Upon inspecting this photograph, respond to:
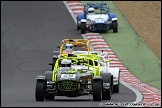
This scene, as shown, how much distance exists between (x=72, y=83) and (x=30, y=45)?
14.9 m

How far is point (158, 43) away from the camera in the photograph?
36188mm

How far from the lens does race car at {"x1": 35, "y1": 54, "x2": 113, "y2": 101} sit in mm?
20859

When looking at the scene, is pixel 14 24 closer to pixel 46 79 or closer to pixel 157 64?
pixel 157 64

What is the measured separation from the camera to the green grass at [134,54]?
2989 cm

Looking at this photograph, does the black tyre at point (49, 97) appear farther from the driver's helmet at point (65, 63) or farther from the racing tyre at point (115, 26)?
the racing tyre at point (115, 26)

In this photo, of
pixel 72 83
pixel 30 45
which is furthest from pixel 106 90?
pixel 30 45

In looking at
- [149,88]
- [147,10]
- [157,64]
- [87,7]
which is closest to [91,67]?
[149,88]

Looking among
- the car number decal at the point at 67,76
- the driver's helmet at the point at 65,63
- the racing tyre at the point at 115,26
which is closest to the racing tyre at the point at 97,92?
the car number decal at the point at 67,76

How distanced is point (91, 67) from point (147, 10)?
71.0 feet

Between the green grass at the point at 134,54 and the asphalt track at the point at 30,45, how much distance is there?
202cm

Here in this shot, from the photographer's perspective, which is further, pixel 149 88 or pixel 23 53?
pixel 23 53

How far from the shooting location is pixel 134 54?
34375 mm

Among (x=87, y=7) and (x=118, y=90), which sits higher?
(x=87, y=7)

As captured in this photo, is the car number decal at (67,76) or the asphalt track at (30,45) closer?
the car number decal at (67,76)
